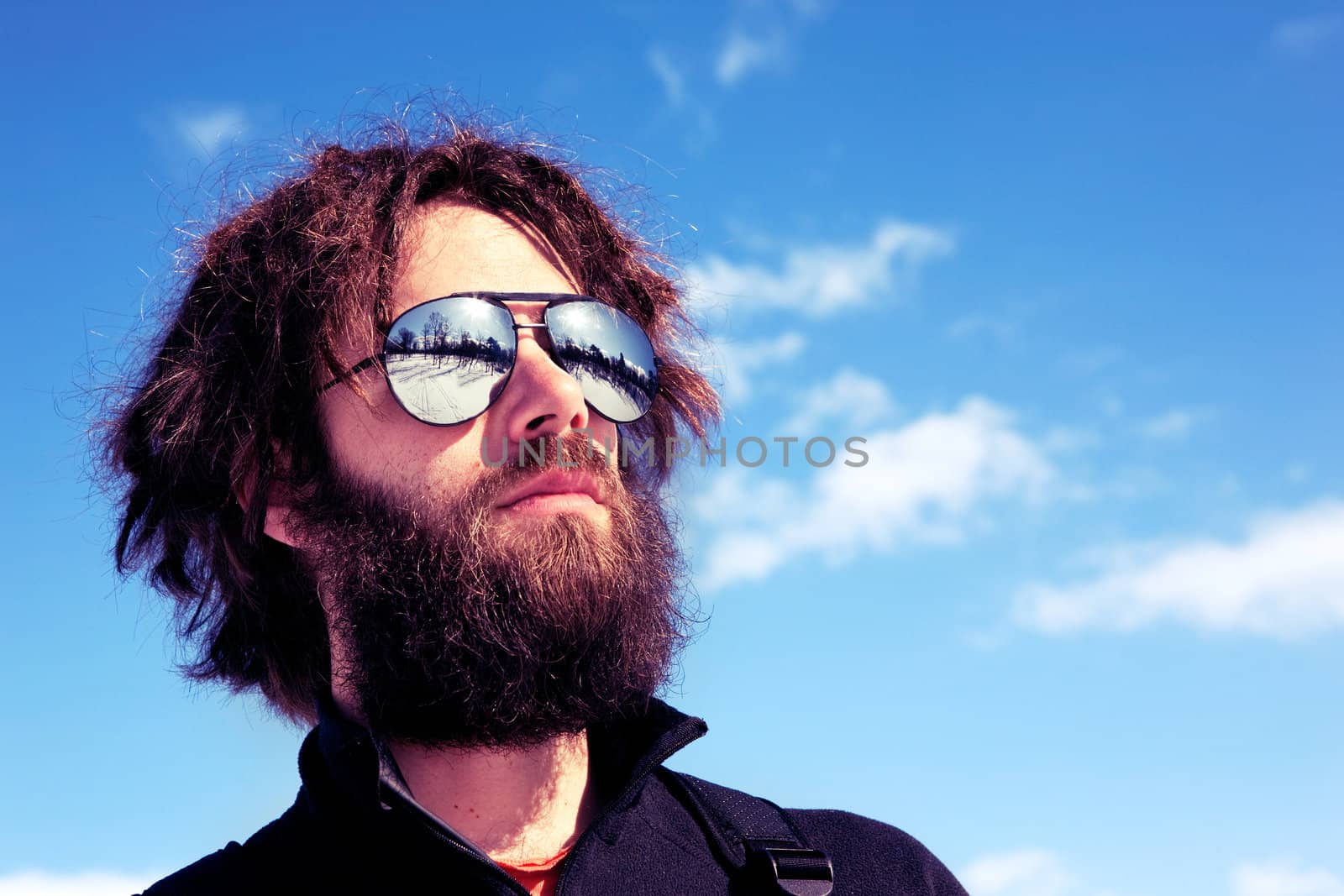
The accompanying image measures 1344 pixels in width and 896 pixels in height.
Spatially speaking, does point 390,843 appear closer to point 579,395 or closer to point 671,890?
point 671,890

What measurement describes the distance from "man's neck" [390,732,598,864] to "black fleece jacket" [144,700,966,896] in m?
0.17

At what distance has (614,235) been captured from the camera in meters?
4.62

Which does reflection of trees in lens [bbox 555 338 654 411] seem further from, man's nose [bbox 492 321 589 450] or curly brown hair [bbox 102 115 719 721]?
curly brown hair [bbox 102 115 719 721]

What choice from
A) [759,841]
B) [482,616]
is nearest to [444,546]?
[482,616]

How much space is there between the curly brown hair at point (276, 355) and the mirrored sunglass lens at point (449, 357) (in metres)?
0.19

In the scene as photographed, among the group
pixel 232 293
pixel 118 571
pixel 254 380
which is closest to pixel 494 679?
pixel 254 380

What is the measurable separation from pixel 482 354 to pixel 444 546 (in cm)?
63

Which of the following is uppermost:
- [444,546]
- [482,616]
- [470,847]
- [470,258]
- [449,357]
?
[470,258]

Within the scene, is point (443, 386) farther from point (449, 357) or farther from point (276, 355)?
point (276, 355)

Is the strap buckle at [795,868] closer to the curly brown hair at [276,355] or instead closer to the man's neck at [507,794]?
the man's neck at [507,794]

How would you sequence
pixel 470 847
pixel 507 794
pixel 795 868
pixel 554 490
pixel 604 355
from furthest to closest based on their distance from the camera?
pixel 604 355 < pixel 554 490 < pixel 507 794 < pixel 795 868 < pixel 470 847

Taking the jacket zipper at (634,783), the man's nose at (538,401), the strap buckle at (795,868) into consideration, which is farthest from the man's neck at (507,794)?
the man's nose at (538,401)

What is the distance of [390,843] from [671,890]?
749mm

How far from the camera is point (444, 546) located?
3.33 m
